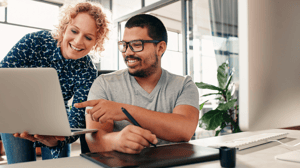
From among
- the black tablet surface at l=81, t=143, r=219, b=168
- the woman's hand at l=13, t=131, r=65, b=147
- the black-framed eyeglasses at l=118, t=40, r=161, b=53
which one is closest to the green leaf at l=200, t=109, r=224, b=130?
the black-framed eyeglasses at l=118, t=40, r=161, b=53

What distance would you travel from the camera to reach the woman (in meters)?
1.24

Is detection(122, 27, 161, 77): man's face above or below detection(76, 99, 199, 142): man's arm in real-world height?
above

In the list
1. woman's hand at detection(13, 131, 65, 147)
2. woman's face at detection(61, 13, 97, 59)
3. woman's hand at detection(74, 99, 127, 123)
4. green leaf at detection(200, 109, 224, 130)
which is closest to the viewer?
woman's hand at detection(74, 99, 127, 123)

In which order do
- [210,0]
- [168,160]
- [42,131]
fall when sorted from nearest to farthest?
[168,160]
[42,131]
[210,0]

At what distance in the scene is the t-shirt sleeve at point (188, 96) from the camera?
107 centimetres

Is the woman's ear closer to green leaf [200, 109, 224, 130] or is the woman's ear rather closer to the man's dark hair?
the man's dark hair

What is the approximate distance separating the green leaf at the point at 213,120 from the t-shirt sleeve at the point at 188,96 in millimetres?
1178

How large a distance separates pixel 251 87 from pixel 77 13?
3.65ft

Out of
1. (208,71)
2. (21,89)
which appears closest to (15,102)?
(21,89)

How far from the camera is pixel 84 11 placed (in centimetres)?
142

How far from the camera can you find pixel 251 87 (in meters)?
0.70

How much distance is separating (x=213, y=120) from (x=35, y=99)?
1821mm

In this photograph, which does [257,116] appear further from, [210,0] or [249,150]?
[210,0]

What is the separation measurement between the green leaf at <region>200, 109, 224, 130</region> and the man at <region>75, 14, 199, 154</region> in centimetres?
117
